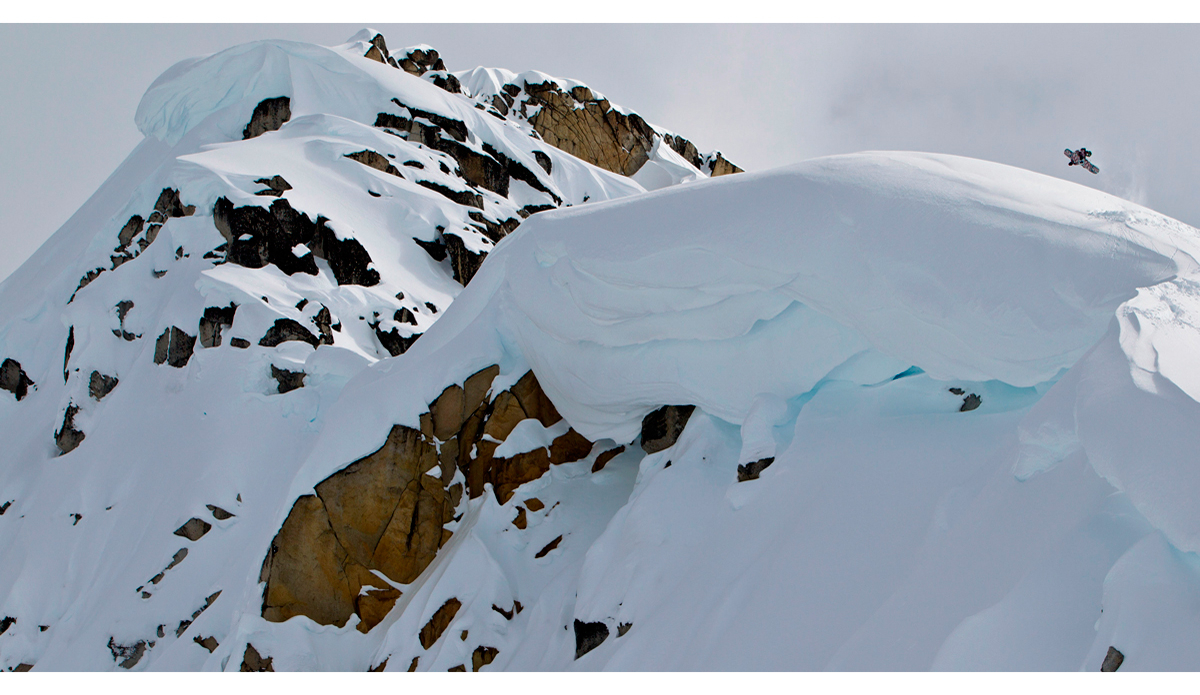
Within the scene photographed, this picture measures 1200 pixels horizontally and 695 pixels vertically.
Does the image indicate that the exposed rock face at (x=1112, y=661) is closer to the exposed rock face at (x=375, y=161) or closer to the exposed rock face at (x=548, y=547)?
the exposed rock face at (x=548, y=547)

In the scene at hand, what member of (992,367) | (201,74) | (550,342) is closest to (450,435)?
(550,342)

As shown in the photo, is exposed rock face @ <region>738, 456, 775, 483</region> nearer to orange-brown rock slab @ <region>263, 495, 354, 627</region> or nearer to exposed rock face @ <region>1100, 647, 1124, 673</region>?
exposed rock face @ <region>1100, 647, 1124, 673</region>

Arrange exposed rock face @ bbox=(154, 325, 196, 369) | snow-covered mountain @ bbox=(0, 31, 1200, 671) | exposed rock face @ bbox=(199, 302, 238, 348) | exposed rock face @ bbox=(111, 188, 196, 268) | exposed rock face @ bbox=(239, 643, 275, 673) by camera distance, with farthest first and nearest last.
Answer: exposed rock face @ bbox=(111, 188, 196, 268)
exposed rock face @ bbox=(154, 325, 196, 369)
exposed rock face @ bbox=(199, 302, 238, 348)
exposed rock face @ bbox=(239, 643, 275, 673)
snow-covered mountain @ bbox=(0, 31, 1200, 671)

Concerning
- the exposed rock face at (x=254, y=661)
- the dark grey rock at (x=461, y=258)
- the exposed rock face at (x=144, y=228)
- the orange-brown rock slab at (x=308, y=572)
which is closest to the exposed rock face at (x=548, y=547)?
the orange-brown rock slab at (x=308, y=572)

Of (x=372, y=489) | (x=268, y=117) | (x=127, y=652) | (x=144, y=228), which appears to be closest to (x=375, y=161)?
(x=268, y=117)

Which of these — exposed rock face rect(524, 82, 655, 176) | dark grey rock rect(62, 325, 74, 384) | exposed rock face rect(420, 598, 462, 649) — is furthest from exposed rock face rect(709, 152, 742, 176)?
exposed rock face rect(420, 598, 462, 649)

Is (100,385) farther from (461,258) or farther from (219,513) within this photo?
(461,258)
